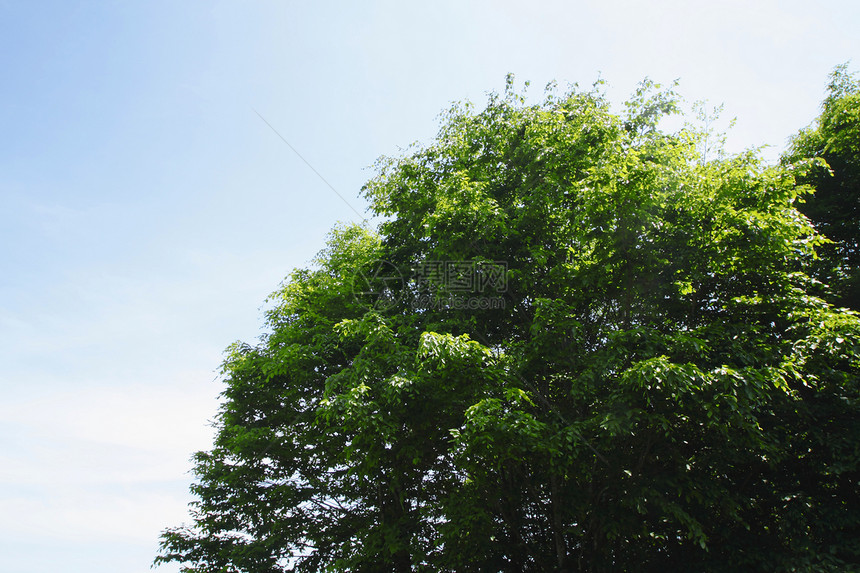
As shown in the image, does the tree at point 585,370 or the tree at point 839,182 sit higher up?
the tree at point 839,182

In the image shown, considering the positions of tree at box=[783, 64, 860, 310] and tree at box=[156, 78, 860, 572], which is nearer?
tree at box=[156, 78, 860, 572]

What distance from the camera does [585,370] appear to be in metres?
9.69

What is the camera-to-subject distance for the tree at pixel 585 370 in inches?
352

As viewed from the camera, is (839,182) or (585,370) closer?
(585,370)

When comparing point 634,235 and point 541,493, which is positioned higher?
point 634,235

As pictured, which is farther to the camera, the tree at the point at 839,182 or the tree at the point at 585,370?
the tree at the point at 839,182

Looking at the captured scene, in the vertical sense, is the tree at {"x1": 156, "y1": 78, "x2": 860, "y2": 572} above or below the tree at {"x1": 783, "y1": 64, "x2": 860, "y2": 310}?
below

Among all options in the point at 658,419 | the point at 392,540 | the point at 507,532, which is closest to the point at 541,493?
the point at 507,532

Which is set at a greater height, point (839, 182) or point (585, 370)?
point (839, 182)

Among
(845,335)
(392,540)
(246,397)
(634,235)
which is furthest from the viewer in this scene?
(246,397)

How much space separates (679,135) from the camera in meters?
12.4

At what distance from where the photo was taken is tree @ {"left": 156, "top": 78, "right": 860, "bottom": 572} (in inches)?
352

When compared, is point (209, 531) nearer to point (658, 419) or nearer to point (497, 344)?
point (497, 344)

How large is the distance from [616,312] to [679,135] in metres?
4.66
